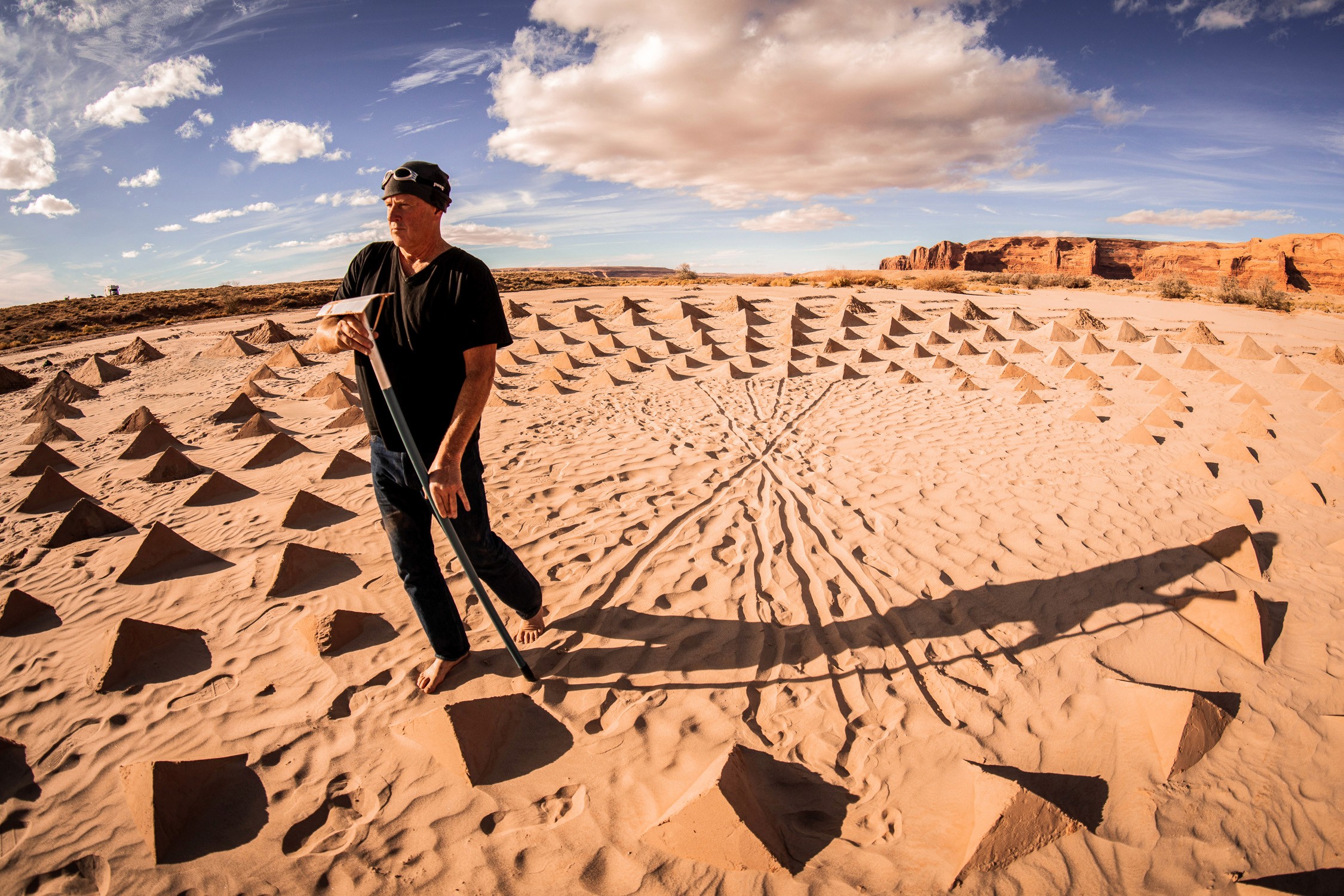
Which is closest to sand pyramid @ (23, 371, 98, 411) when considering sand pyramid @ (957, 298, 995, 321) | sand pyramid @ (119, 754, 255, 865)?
sand pyramid @ (119, 754, 255, 865)

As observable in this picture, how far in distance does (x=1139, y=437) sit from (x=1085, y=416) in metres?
0.81

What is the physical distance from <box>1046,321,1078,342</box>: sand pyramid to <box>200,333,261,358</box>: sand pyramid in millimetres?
18563

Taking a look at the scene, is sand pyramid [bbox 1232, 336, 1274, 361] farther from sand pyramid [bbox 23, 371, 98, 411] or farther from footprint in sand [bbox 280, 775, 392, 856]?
sand pyramid [bbox 23, 371, 98, 411]

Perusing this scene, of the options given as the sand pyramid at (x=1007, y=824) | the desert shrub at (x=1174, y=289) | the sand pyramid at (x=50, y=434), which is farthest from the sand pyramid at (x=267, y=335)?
the desert shrub at (x=1174, y=289)

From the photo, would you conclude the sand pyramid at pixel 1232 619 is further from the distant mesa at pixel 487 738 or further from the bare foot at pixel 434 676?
the bare foot at pixel 434 676

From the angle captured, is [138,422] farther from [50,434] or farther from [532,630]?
[532,630]

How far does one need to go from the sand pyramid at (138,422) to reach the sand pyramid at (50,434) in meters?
0.49

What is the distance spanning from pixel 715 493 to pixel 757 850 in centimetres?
358

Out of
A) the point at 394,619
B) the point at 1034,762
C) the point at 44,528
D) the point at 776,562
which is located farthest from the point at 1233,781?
the point at 44,528

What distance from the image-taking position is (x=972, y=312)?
14.7 meters

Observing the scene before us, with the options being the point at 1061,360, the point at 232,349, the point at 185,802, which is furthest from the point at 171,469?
the point at 1061,360

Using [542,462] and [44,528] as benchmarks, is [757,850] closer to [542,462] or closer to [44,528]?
[542,462]

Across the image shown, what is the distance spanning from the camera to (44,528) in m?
5.14

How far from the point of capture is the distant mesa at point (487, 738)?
7.97 feet
